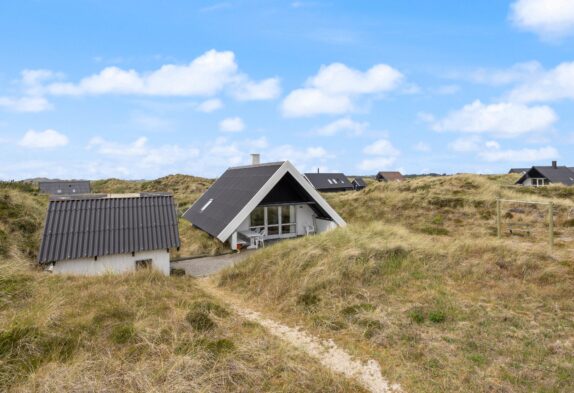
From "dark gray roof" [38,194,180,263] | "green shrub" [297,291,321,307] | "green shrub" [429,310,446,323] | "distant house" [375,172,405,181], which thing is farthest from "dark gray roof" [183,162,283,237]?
"distant house" [375,172,405,181]

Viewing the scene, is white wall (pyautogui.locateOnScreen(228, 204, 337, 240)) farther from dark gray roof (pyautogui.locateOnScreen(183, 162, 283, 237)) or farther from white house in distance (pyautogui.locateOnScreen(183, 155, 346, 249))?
dark gray roof (pyautogui.locateOnScreen(183, 162, 283, 237))

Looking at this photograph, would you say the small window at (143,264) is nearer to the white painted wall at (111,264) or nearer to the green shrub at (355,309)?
the white painted wall at (111,264)

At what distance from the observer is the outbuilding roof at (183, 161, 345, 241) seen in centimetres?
1446

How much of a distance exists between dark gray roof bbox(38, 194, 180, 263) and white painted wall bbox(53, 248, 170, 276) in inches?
11.4

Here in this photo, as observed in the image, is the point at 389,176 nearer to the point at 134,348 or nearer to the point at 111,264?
the point at 111,264

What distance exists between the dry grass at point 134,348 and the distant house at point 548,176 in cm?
5725

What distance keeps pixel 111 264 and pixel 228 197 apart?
23.5ft

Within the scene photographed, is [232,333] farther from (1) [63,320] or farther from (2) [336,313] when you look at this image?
(1) [63,320]

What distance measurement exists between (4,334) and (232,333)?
12.4ft

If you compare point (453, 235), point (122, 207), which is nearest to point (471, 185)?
point (453, 235)

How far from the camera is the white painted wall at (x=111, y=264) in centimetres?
1043

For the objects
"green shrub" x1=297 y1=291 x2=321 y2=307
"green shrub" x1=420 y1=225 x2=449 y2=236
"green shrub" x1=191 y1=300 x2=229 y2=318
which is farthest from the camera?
"green shrub" x1=420 y1=225 x2=449 y2=236

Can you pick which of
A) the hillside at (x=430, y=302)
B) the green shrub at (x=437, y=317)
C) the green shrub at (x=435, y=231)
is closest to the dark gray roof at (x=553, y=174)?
the green shrub at (x=435, y=231)

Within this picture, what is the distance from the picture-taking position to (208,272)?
1206 centimetres
